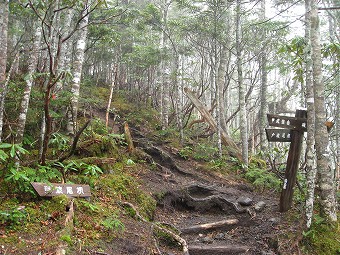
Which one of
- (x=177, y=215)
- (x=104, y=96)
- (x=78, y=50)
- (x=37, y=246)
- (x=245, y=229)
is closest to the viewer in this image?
(x=37, y=246)

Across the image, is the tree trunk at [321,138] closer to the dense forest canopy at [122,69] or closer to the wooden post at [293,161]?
the dense forest canopy at [122,69]

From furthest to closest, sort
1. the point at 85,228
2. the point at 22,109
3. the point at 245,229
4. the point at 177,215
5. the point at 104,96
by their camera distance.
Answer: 1. the point at 104,96
2. the point at 177,215
3. the point at 245,229
4. the point at 22,109
5. the point at 85,228

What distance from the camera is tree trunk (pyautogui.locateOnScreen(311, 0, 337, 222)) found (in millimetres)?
5727

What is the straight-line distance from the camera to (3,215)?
3.58 metres

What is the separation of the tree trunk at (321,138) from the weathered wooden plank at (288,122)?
1.05m

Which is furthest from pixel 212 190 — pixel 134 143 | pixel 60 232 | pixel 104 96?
pixel 104 96

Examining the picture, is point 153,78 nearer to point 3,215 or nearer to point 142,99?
point 142,99

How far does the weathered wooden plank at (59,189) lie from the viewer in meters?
4.21

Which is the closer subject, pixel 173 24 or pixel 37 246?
pixel 37 246

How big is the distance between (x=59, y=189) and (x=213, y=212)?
501 centimetres

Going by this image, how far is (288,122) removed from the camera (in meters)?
7.04

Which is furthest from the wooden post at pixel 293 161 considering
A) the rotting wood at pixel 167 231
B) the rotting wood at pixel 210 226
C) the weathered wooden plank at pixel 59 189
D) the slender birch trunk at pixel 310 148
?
the weathered wooden plank at pixel 59 189

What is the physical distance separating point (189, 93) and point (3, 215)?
38.7 ft

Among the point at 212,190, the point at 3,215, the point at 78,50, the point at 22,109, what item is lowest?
the point at 212,190
